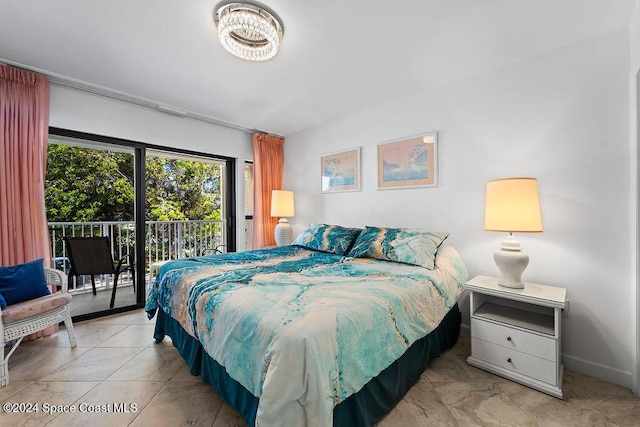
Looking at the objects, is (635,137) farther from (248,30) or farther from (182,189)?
(182,189)

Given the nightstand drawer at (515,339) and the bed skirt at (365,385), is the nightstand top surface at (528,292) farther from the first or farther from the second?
the bed skirt at (365,385)

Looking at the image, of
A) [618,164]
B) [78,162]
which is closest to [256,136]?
[78,162]

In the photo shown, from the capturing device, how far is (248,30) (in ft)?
5.70

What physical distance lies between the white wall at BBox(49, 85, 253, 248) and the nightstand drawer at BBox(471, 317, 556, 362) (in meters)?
3.17

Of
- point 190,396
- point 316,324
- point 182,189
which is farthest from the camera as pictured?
point 182,189

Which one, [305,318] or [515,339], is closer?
[305,318]

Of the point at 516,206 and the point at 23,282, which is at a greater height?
the point at 516,206

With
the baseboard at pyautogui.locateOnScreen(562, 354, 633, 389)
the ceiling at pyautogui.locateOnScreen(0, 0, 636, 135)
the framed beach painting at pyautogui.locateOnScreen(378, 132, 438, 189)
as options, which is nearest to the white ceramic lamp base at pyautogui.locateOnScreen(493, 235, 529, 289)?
the baseboard at pyautogui.locateOnScreen(562, 354, 633, 389)

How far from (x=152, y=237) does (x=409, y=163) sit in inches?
165

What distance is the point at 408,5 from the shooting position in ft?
5.30

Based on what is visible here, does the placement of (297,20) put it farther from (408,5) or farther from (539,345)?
(539,345)

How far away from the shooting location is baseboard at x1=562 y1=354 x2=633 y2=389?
176cm

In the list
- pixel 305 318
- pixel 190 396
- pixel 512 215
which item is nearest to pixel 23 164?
pixel 190 396

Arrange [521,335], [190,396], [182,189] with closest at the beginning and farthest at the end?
[190,396]
[521,335]
[182,189]
